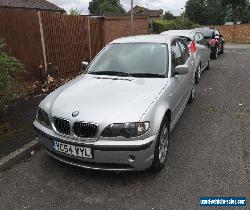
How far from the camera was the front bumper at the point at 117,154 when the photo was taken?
350 cm

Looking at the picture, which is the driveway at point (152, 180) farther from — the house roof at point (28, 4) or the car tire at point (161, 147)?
the house roof at point (28, 4)

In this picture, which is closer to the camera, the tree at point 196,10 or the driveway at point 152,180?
the driveway at point 152,180

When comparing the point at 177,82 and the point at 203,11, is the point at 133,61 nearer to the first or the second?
the point at 177,82

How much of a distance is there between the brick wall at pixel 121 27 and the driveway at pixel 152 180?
10.5 m

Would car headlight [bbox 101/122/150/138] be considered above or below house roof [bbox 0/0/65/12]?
below

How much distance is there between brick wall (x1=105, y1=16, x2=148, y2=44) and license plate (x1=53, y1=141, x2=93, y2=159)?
1119 centimetres

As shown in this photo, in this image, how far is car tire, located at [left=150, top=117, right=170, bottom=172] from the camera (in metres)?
3.85

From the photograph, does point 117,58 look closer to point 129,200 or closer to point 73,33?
point 129,200

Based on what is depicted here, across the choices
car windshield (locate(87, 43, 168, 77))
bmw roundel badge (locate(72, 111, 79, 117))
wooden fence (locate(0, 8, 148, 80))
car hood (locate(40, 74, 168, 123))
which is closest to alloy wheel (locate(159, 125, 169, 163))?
car hood (locate(40, 74, 168, 123))

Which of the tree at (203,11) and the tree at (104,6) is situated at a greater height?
the tree at (104,6)

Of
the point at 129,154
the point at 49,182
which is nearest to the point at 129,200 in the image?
the point at 129,154

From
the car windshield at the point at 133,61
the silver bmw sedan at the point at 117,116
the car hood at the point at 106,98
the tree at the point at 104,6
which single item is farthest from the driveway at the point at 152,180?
the tree at the point at 104,6

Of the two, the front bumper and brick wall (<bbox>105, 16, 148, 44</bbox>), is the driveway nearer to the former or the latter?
the front bumper

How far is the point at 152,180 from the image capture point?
388 cm
